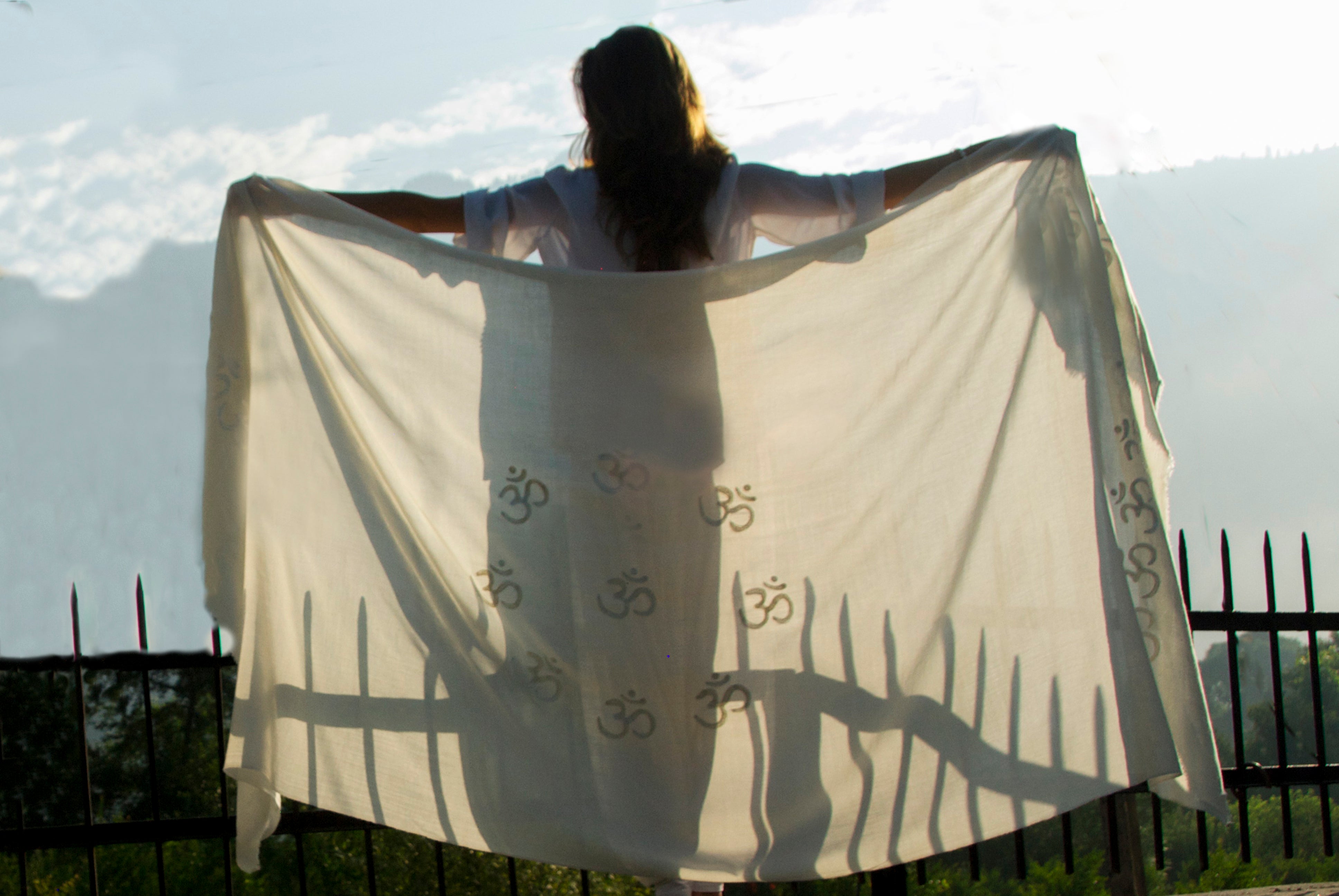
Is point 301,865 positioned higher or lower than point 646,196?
lower

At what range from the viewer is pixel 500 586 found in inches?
70.8

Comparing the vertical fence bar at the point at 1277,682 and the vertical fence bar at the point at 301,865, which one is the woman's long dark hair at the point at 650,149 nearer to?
the vertical fence bar at the point at 301,865

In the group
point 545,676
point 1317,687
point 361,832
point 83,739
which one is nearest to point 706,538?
point 545,676

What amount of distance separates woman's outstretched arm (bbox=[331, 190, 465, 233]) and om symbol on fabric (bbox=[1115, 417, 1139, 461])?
1.45m

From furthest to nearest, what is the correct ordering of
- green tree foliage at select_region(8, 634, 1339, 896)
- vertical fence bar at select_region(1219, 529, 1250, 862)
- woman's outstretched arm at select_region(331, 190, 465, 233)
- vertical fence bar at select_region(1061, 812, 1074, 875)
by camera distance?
green tree foliage at select_region(8, 634, 1339, 896), vertical fence bar at select_region(1219, 529, 1250, 862), vertical fence bar at select_region(1061, 812, 1074, 875), woman's outstretched arm at select_region(331, 190, 465, 233)

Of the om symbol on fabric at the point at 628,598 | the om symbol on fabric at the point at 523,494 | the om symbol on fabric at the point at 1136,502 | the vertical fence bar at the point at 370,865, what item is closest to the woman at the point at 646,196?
the om symbol on fabric at the point at 523,494

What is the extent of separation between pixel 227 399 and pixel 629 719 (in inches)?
42.3

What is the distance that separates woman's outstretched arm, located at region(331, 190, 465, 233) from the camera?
188 cm

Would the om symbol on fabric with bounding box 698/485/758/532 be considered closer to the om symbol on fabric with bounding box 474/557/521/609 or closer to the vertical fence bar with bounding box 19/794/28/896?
the om symbol on fabric with bounding box 474/557/521/609

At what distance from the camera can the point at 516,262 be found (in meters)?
1.85

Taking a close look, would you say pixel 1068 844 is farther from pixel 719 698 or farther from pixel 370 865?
pixel 370 865

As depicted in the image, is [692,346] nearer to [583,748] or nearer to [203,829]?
[583,748]

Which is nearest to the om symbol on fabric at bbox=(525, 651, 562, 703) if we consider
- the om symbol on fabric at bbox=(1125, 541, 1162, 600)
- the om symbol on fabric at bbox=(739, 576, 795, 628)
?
the om symbol on fabric at bbox=(739, 576, 795, 628)

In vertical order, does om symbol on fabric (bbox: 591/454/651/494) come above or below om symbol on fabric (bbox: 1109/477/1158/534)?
above
